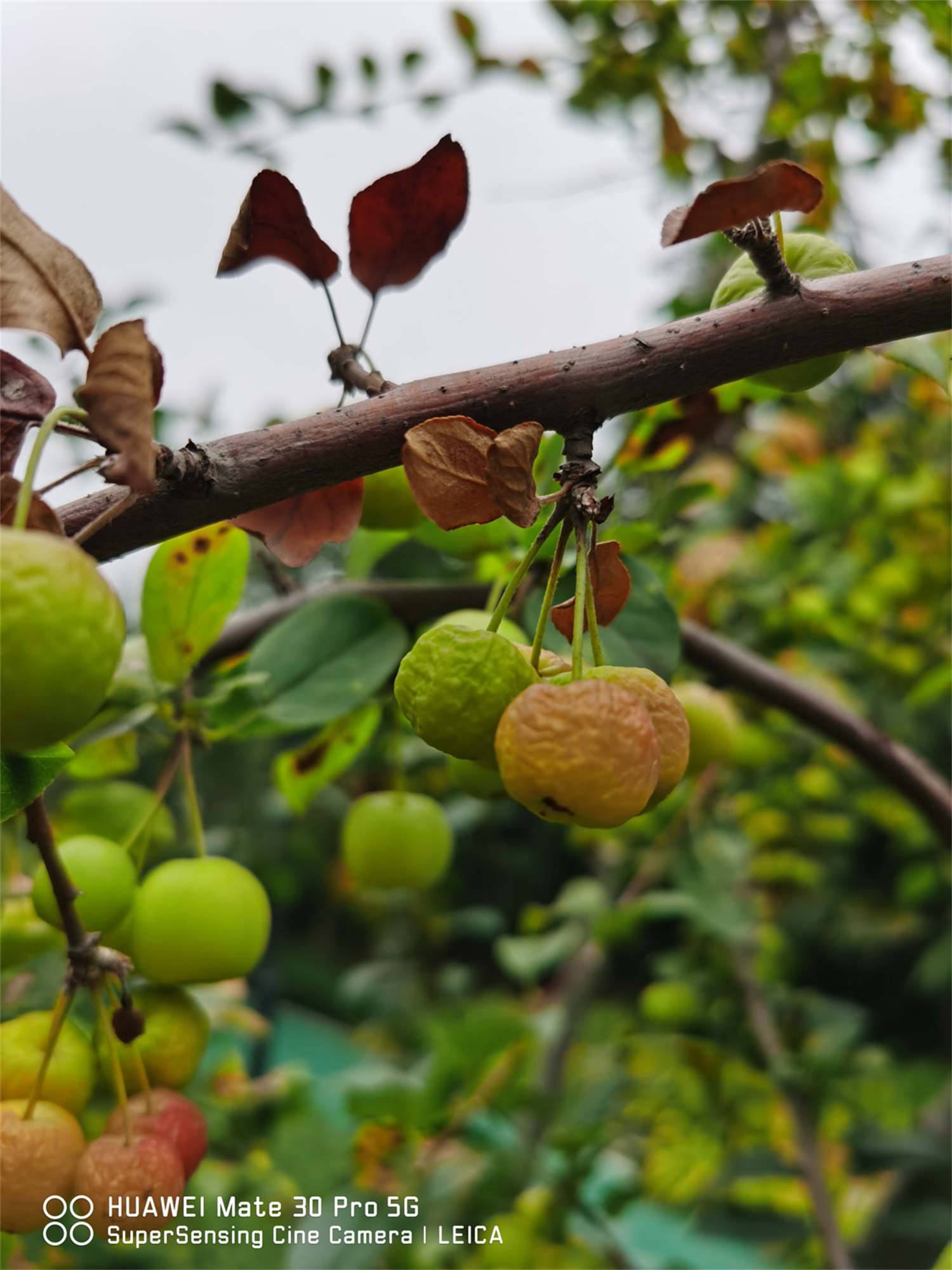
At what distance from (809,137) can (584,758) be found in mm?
1399

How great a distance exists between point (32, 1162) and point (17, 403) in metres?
0.29

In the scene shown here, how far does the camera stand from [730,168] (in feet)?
4.44

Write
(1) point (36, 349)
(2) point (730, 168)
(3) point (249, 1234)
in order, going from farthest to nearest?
1. (2) point (730, 168)
2. (1) point (36, 349)
3. (3) point (249, 1234)

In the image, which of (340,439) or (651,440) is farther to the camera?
(651,440)

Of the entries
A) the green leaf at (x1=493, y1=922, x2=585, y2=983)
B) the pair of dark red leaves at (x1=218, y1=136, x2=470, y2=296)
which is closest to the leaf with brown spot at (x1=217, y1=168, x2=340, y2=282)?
the pair of dark red leaves at (x1=218, y1=136, x2=470, y2=296)

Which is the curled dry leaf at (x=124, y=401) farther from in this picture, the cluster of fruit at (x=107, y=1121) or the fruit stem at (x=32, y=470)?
the cluster of fruit at (x=107, y=1121)

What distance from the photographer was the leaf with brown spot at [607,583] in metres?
0.37

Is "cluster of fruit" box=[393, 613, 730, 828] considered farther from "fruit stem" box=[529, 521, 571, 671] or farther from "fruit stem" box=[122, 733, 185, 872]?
"fruit stem" box=[122, 733, 185, 872]

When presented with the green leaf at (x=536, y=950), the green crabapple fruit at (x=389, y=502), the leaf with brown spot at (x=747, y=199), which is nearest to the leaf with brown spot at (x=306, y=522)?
the green crabapple fruit at (x=389, y=502)

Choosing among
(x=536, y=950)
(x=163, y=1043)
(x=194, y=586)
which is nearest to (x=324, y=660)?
(x=194, y=586)

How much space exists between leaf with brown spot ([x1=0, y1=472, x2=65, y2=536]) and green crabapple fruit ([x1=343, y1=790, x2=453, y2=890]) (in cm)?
41

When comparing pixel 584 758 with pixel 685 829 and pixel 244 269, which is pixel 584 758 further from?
pixel 685 829

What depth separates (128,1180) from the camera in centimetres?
42

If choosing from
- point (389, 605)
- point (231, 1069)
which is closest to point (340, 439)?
point (389, 605)
